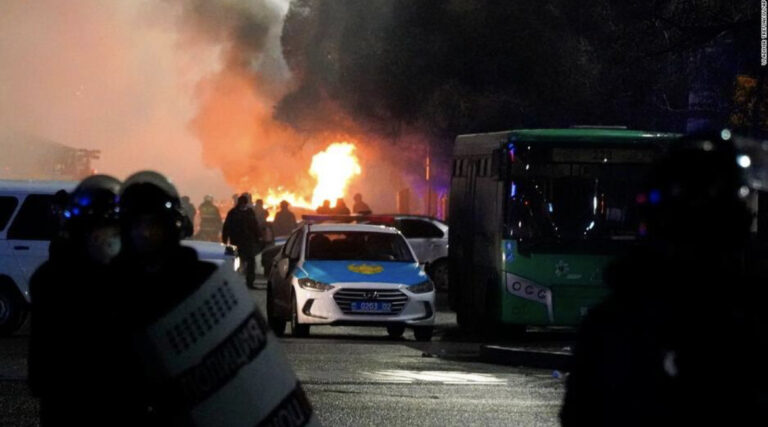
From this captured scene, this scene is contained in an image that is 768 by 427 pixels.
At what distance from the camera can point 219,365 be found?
511 cm

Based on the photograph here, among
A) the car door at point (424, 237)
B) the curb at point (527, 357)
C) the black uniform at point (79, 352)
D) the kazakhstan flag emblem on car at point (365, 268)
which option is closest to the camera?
the black uniform at point (79, 352)

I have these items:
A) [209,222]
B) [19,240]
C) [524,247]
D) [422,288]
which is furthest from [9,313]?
[209,222]

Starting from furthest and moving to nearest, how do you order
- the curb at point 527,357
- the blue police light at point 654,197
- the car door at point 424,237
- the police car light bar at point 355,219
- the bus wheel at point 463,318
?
the car door at point 424,237, the police car light bar at point 355,219, the bus wheel at point 463,318, the curb at point 527,357, the blue police light at point 654,197

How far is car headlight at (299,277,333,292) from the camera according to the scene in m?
21.5

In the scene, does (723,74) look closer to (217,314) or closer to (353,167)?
(217,314)

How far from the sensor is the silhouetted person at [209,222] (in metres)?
41.6

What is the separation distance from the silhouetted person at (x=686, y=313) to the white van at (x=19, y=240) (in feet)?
58.8

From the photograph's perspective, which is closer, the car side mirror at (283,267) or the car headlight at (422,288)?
the car headlight at (422,288)

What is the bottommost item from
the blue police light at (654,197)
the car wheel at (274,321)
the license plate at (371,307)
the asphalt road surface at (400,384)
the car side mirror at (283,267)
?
the asphalt road surface at (400,384)

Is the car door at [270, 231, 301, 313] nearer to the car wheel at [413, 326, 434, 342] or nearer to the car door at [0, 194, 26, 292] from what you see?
the car wheel at [413, 326, 434, 342]

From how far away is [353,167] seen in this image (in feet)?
242

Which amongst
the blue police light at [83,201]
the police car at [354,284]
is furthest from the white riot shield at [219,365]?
the police car at [354,284]

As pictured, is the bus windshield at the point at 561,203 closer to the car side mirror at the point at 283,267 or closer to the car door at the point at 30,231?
the car side mirror at the point at 283,267

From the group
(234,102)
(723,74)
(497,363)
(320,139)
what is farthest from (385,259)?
(234,102)
